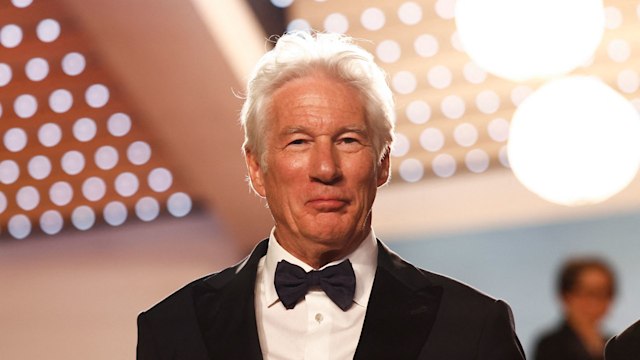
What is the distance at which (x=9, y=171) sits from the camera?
6.20 meters

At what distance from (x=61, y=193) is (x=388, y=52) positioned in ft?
5.77

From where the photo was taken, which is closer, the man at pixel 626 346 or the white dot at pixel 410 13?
the man at pixel 626 346

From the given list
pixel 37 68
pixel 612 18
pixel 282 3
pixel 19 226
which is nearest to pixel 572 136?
pixel 612 18

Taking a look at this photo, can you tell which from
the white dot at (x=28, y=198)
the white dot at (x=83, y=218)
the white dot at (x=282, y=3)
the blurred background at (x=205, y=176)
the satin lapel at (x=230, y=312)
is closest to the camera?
the satin lapel at (x=230, y=312)

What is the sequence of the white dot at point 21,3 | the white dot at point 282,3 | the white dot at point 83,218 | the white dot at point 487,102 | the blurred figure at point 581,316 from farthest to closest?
1. the white dot at point 83,218
2. the white dot at point 487,102
3. the white dot at point 282,3
4. the white dot at point 21,3
5. the blurred figure at point 581,316

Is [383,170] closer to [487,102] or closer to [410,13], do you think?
[410,13]

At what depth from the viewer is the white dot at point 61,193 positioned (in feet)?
20.5

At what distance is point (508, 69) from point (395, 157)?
1.50 metres

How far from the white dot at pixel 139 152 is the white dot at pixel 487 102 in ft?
5.03

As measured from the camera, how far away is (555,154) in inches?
198

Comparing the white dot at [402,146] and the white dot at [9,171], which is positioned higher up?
the white dot at [9,171]

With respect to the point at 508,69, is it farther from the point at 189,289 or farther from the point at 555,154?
the point at 189,289

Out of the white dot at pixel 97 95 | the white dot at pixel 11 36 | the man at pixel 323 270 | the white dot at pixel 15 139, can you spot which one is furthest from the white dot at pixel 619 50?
the man at pixel 323 270

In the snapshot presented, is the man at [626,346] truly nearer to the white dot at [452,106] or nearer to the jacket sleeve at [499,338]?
the jacket sleeve at [499,338]
